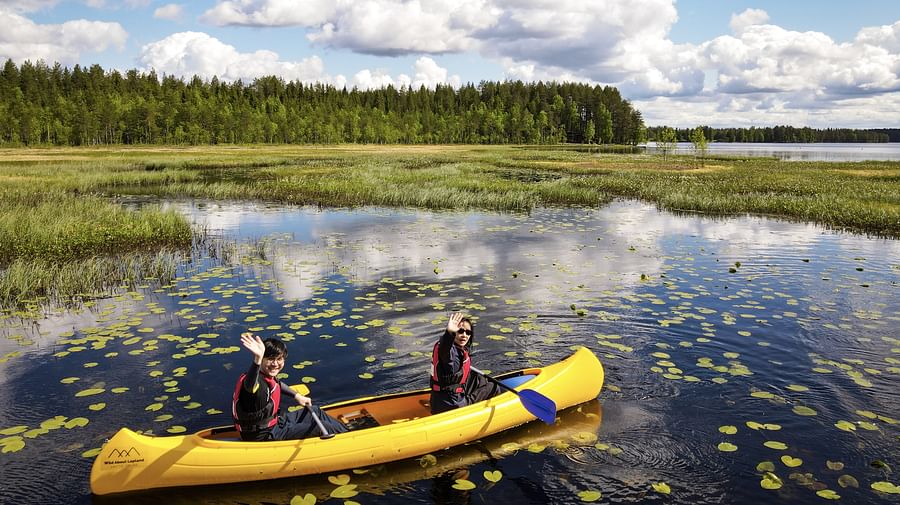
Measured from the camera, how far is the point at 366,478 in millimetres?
5914

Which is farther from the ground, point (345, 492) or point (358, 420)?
point (358, 420)

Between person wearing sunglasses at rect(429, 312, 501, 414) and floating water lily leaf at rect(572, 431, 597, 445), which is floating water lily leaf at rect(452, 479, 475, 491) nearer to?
person wearing sunglasses at rect(429, 312, 501, 414)

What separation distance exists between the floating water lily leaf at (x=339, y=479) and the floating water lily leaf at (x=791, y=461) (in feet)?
14.3

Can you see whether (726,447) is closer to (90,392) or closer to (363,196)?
(90,392)

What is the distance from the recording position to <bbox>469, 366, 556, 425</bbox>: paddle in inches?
266

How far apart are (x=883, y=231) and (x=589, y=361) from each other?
18.3 meters

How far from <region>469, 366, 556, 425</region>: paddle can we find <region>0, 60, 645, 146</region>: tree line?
10073 cm

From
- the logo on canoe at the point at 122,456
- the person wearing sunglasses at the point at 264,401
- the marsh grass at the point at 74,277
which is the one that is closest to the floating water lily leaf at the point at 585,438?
the person wearing sunglasses at the point at 264,401

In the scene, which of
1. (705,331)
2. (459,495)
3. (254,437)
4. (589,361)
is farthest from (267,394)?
(705,331)

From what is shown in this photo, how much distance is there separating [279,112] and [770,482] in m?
119

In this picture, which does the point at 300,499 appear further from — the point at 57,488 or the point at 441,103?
the point at 441,103

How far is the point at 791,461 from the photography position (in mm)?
6023

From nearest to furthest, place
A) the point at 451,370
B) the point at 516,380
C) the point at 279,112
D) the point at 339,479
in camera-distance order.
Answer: the point at 339,479 < the point at 451,370 < the point at 516,380 < the point at 279,112

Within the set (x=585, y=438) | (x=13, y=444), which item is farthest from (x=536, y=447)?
(x=13, y=444)
